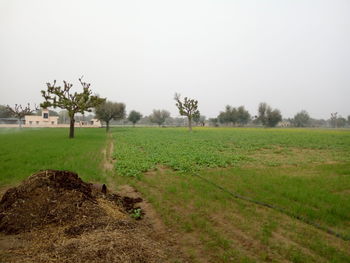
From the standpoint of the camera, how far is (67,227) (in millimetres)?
4750

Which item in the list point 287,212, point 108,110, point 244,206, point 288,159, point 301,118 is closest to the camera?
point 287,212

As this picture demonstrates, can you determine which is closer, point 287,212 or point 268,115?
point 287,212

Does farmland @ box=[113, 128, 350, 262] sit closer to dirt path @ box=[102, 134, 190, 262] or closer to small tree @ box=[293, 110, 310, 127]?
dirt path @ box=[102, 134, 190, 262]

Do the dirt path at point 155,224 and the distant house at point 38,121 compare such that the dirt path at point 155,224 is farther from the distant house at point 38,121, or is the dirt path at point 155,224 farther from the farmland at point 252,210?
the distant house at point 38,121

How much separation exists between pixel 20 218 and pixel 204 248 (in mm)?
4342

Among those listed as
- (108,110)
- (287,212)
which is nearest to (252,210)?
(287,212)

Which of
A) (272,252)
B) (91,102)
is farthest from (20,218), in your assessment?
(91,102)

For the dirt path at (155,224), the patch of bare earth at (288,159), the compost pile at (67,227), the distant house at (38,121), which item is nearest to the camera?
the compost pile at (67,227)

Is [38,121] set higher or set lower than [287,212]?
higher

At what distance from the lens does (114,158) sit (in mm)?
15344

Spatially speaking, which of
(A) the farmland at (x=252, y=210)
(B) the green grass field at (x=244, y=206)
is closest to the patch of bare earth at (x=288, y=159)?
(B) the green grass field at (x=244, y=206)

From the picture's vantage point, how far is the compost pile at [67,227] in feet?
12.4

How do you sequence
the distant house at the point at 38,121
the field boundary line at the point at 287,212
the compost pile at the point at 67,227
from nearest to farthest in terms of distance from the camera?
the compost pile at the point at 67,227 → the field boundary line at the point at 287,212 → the distant house at the point at 38,121

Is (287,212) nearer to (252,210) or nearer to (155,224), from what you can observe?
(252,210)
